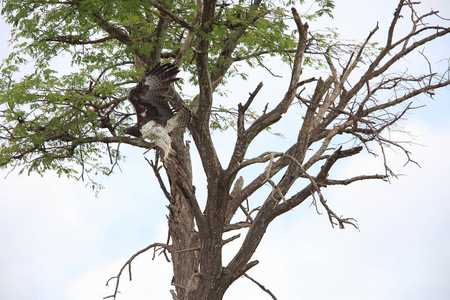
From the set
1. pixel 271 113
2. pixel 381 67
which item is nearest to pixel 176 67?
pixel 271 113

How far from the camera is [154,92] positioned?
289 inches

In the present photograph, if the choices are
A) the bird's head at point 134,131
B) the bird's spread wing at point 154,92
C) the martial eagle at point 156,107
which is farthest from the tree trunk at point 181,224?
the bird's spread wing at point 154,92

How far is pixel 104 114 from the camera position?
9.14 meters

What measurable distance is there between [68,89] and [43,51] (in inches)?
40.4

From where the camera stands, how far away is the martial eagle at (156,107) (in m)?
7.27

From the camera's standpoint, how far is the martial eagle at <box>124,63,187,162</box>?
23.8ft

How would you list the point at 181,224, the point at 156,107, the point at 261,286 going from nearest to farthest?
the point at 156,107, the point at 261,286, the point at 181,224

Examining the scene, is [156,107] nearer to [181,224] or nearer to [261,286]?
[181,224]

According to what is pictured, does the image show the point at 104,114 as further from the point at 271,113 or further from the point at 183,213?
the point at 271,113

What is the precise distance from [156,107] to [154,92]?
0.29m

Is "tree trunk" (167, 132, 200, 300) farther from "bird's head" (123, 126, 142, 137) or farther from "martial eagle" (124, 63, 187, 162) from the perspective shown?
"bird's head" (123, 126, 142, 137)

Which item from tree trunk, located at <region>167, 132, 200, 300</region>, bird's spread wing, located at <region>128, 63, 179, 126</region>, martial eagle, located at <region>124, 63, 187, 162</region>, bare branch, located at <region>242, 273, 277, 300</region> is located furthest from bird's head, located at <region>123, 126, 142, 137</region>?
bare branch, located at <region>242, 273, 277, 300</region>

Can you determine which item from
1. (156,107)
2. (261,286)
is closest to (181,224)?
(261,286)

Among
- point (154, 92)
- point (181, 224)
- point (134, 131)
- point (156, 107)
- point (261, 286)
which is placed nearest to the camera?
point (154, 92)
